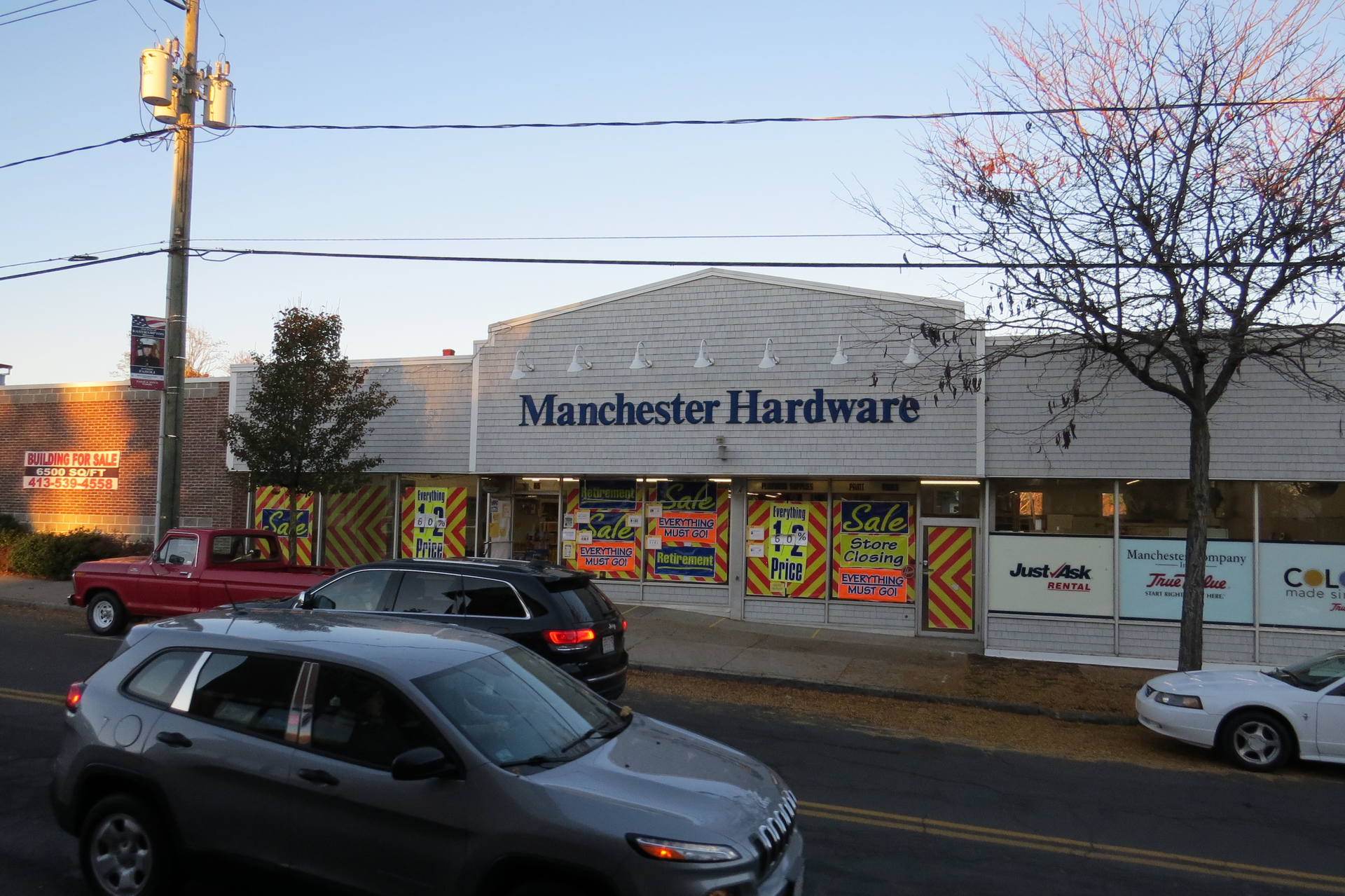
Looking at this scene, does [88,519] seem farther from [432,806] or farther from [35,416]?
[432,806]

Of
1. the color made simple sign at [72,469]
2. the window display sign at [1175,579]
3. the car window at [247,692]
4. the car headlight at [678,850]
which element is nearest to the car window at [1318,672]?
the window display sign at [1175,579]

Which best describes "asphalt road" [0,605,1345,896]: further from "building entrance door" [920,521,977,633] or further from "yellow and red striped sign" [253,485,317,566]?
"yellow and red striped sign" [253,485,317,566]

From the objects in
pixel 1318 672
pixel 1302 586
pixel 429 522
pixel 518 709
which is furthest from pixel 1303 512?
pixel 429 522

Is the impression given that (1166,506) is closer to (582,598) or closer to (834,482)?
(834,482)

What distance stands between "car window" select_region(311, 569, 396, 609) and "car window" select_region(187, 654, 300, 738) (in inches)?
183

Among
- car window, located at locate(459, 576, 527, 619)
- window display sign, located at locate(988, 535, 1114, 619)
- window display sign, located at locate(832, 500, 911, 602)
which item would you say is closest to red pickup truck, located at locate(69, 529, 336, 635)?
car window, located at locate(459, 576, 527, 619)

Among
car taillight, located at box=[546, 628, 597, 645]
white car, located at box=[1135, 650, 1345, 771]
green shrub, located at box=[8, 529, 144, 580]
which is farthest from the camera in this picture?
green shrub, located at box=[8, 529, 144, 580]

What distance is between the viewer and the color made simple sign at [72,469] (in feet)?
72.3

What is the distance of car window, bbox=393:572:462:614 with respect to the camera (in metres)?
9.38

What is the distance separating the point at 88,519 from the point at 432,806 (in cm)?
2180

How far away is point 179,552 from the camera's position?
14.1 meters

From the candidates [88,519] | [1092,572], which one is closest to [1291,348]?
[1092,572]

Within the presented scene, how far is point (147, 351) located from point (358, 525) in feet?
18.6

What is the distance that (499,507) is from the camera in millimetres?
19188
